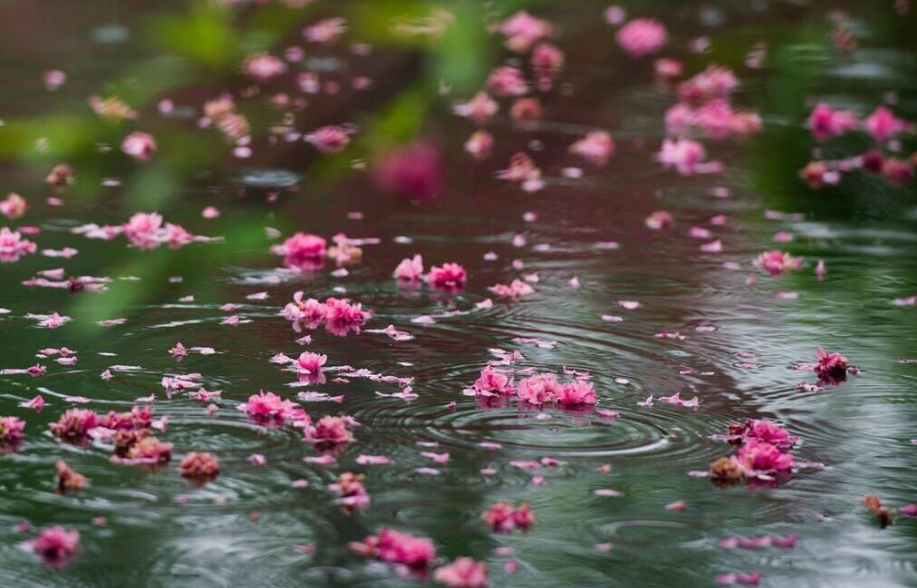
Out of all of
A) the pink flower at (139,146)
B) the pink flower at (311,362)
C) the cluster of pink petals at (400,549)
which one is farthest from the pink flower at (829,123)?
the cluster of pink petals at (400,549)

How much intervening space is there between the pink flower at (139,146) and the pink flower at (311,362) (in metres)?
2.91

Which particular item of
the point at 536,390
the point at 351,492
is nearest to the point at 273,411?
the point at 351,492

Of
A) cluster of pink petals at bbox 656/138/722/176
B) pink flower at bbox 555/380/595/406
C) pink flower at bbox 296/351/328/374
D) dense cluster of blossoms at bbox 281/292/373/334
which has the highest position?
cluster of pink petals at bbox 656/138/722/176

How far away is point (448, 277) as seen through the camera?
16.0 feet

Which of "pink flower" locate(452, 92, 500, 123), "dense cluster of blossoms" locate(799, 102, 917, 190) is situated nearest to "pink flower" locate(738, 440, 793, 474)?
"dense cluster of blossoms" locate(799, 102, 917, 190)

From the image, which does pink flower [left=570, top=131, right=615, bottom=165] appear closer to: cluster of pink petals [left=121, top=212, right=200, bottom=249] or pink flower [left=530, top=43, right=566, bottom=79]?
pink flower [left=530, top=43, right=566, bottom=79]

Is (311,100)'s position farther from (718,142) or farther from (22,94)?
(718,142)

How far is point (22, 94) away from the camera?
7.49 m

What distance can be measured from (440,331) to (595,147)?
9.65ft

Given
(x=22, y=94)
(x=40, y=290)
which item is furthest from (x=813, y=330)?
(x=22, y=94)

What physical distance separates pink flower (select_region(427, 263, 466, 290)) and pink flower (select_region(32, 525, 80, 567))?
2.27m

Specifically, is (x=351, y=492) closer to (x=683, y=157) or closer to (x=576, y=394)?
(x=576, y=394)

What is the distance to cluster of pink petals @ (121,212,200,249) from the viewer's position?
538cm

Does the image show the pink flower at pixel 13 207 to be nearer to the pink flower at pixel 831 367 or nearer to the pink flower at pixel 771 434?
the pink flower at pixel 831 367
